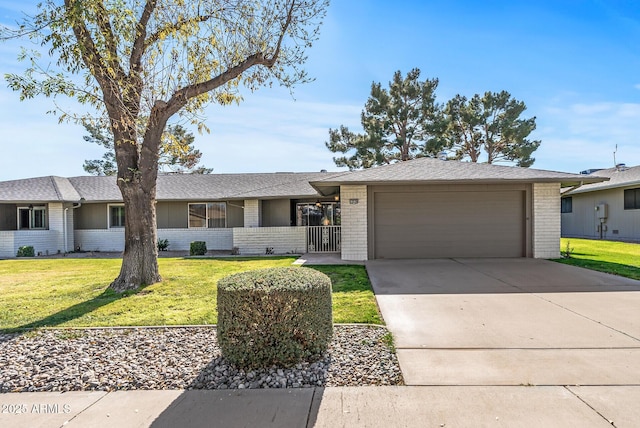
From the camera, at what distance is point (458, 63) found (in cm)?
1300

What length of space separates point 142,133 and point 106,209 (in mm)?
11469

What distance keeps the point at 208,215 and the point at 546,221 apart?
13674mm

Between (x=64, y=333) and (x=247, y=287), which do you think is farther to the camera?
(x=64, y=333)

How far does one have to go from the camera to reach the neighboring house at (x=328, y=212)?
1120cm

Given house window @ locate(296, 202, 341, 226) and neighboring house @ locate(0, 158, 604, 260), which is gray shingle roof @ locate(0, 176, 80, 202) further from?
house window @ locate(296, 202, 341, 226)

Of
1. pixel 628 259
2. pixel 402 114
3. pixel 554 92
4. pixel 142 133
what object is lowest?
pixel 628 259

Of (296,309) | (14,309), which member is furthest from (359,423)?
(14,309)

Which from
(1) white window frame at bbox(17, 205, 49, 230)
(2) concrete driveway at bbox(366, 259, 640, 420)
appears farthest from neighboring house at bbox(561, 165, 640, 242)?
(1) white window frame at bbox(17, 205, 49, 230)

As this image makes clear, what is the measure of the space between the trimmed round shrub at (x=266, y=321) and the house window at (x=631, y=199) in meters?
20.5

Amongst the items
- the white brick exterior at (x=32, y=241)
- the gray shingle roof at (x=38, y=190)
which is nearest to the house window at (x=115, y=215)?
the gray shingle roof at (x=38, y=190)

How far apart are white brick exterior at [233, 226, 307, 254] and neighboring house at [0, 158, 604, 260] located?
0.04 m

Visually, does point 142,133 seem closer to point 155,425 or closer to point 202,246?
point 155,425

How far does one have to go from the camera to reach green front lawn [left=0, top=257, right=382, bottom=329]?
535 cm

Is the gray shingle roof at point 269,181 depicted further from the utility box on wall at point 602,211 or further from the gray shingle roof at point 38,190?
the utility box on wall at point 602,211
